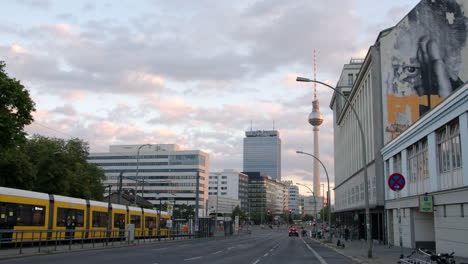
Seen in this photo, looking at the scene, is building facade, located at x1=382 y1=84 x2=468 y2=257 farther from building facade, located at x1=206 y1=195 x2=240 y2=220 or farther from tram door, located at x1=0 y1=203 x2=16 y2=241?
building facade, located at x1=206 y1=195 x2=240 y2=220

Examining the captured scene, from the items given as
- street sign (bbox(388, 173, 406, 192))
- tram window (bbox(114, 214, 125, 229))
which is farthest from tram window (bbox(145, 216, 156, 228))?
street sign (bbox(388, 173, 406, 192))

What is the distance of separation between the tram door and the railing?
7cm

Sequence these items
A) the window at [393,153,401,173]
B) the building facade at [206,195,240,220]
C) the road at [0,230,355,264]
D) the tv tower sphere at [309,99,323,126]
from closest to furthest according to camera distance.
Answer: the road at [0,230,355,264] < the window at [393,153,401,173] < the tv tower sphere at [309,99,323,126] < the building facade at [206,195,240,220]

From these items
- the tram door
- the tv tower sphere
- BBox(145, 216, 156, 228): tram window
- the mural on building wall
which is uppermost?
the tv tower sphere

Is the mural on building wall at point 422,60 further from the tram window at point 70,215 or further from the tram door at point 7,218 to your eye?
the tram door at point 7,218

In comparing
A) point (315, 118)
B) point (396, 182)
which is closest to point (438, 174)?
point (396, 182)

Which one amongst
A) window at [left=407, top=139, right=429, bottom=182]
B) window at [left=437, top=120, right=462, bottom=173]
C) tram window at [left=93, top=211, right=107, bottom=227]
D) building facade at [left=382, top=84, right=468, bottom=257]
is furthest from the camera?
tram window at [left=93, top=211, right=107, bottom=227]

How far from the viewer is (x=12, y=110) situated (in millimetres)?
30812

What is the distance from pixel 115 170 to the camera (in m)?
164

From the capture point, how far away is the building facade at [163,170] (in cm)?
15727

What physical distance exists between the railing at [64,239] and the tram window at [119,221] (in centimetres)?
60

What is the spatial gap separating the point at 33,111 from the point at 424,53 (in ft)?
117

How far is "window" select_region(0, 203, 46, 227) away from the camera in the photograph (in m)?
26.1

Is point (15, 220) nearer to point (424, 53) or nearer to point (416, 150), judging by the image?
point (416, 150)
